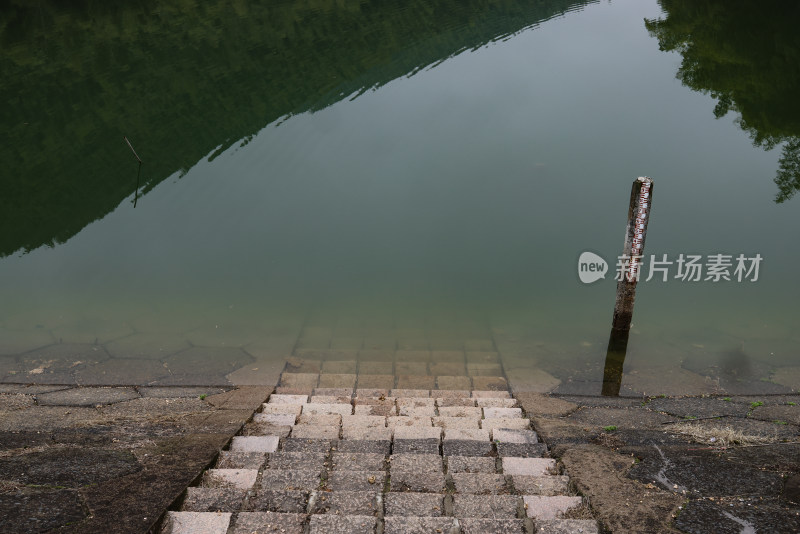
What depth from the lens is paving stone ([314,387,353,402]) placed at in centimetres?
732

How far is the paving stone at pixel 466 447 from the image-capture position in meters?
4.90

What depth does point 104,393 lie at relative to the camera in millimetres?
6840

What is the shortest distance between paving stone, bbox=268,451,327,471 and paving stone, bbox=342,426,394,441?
0.73 metres

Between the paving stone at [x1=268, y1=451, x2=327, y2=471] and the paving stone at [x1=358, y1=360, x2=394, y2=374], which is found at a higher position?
the paving stone at [x1=268, y1=451, x2=327, y2=471]

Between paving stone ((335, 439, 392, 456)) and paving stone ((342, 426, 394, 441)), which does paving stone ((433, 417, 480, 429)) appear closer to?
paving stone ((342, 426, 394, 441))

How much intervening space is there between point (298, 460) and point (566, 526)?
1732 mm

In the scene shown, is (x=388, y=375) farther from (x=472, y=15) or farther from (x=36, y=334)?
(x=472, y=15)

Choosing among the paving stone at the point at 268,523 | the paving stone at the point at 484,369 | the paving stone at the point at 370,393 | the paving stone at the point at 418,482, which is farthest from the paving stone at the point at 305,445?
the paving stone at the point at 484,369

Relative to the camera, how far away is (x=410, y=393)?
24.2ft

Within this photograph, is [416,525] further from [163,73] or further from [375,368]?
[163,73]

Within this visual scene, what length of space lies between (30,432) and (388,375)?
3.91 metres

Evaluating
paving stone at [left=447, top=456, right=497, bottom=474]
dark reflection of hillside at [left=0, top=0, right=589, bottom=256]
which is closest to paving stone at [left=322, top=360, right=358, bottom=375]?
paving stone at [left=447, top=456, right=497, bottom=474]

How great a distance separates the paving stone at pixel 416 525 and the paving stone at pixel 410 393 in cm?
367

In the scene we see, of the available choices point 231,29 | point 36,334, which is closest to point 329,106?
point 231,29
